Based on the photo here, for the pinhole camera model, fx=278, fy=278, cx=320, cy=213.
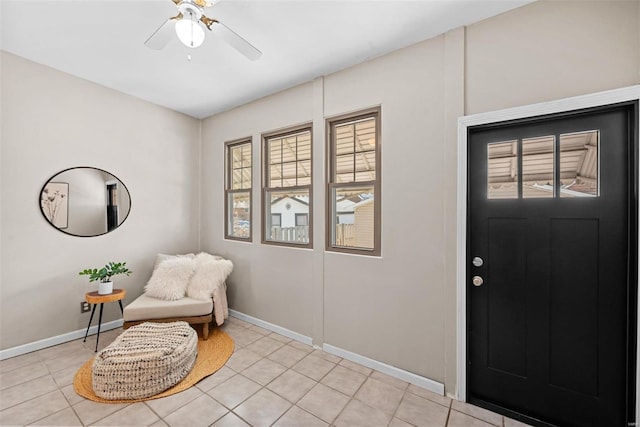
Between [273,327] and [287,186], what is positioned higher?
[287,186]

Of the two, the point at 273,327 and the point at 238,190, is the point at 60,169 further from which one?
the point at 273,327

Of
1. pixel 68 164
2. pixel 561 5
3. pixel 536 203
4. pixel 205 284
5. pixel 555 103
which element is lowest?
pixel 205 284

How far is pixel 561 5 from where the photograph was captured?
5.79 feet

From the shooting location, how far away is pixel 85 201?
3020 mm

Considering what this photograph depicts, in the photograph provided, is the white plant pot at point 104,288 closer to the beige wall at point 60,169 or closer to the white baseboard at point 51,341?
the beige wall at point 60,169

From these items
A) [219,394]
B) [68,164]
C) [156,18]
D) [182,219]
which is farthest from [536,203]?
[68,164]

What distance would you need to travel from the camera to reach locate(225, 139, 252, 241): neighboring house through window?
144 inches

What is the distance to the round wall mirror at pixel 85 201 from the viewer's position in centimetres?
279

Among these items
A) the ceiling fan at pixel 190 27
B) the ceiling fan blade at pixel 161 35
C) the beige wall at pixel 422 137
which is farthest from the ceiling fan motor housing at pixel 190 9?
the beige wall at pixel 422 137

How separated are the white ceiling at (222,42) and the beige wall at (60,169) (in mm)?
285

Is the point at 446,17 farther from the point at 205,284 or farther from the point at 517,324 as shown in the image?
the point at 205,284

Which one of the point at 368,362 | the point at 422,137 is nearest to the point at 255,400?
the point at 368,362

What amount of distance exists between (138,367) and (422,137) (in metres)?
2.78

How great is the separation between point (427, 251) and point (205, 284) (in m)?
2.34
